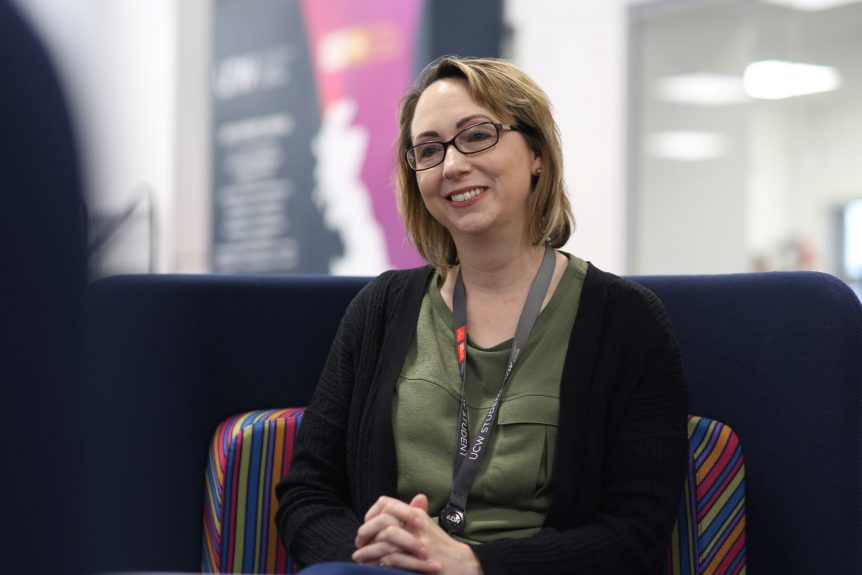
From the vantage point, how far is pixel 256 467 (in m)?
2.02

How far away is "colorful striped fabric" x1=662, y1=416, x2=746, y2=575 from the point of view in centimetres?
182

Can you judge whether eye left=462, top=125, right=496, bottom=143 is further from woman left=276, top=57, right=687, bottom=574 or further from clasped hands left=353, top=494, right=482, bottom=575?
clasped hands left=353, top=494, right=482, bottom=575

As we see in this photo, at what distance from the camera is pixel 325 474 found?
1.87 meters

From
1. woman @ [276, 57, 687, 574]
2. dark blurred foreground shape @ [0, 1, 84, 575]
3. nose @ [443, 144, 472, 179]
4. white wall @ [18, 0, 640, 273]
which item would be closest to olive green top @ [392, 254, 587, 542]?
woman @ [276, 57, 687, 574]

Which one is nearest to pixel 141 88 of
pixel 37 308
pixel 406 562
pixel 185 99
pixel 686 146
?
pixel 185 99

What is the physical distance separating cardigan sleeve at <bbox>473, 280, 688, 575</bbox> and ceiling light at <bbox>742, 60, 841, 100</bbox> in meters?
3.73

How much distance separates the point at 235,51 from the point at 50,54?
741 centimetres

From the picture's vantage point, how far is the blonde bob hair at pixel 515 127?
190 cm

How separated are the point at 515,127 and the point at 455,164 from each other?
139 millimetres

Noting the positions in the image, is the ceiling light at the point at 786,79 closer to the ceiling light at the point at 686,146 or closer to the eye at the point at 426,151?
the ceiling light at the point at 686,146

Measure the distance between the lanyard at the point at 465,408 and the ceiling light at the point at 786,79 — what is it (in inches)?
144

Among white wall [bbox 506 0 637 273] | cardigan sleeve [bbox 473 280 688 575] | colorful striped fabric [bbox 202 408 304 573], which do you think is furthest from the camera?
white wall [bbox 506 0 637 273]

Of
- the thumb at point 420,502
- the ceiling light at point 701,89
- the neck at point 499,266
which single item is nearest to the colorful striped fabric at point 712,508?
the neck at point 499,266

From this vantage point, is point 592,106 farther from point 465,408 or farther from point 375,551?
point 375,551
